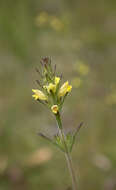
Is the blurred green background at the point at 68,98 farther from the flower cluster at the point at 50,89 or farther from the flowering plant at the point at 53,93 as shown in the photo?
the flower cluster at the point at 50,89

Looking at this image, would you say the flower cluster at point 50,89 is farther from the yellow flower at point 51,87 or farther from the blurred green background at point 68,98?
the blurred green background at point 68,98

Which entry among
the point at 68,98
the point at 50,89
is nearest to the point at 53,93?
the point at 50,89

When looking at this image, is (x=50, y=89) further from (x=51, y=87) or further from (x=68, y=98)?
(x=68, y=98)

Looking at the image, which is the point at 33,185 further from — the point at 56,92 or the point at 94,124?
the point at 56,92

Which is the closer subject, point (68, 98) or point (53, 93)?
point (53, 93)

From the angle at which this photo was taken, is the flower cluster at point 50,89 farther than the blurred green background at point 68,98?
No

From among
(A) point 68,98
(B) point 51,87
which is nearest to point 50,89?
(B) point 51,87

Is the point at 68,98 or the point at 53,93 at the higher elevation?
the point at 68,98

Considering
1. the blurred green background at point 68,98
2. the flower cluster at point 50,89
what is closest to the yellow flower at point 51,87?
the flower cluster at point 50,89

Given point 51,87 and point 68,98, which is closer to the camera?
point 51,87
